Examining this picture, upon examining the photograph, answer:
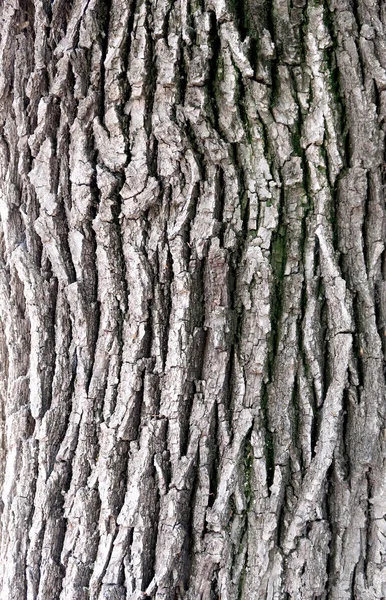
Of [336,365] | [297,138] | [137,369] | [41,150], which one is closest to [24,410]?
[137,369]

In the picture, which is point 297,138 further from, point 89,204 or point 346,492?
point 346,492

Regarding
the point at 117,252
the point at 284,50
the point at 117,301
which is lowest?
the point at 117,301

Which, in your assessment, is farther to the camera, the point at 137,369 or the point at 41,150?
the point at 41,150

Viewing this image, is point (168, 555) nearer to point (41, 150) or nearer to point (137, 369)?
point (137, 369)

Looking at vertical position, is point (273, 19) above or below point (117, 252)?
above

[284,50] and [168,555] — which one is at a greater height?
[284,50]

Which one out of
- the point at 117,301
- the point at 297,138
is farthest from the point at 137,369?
the point at 297,138
